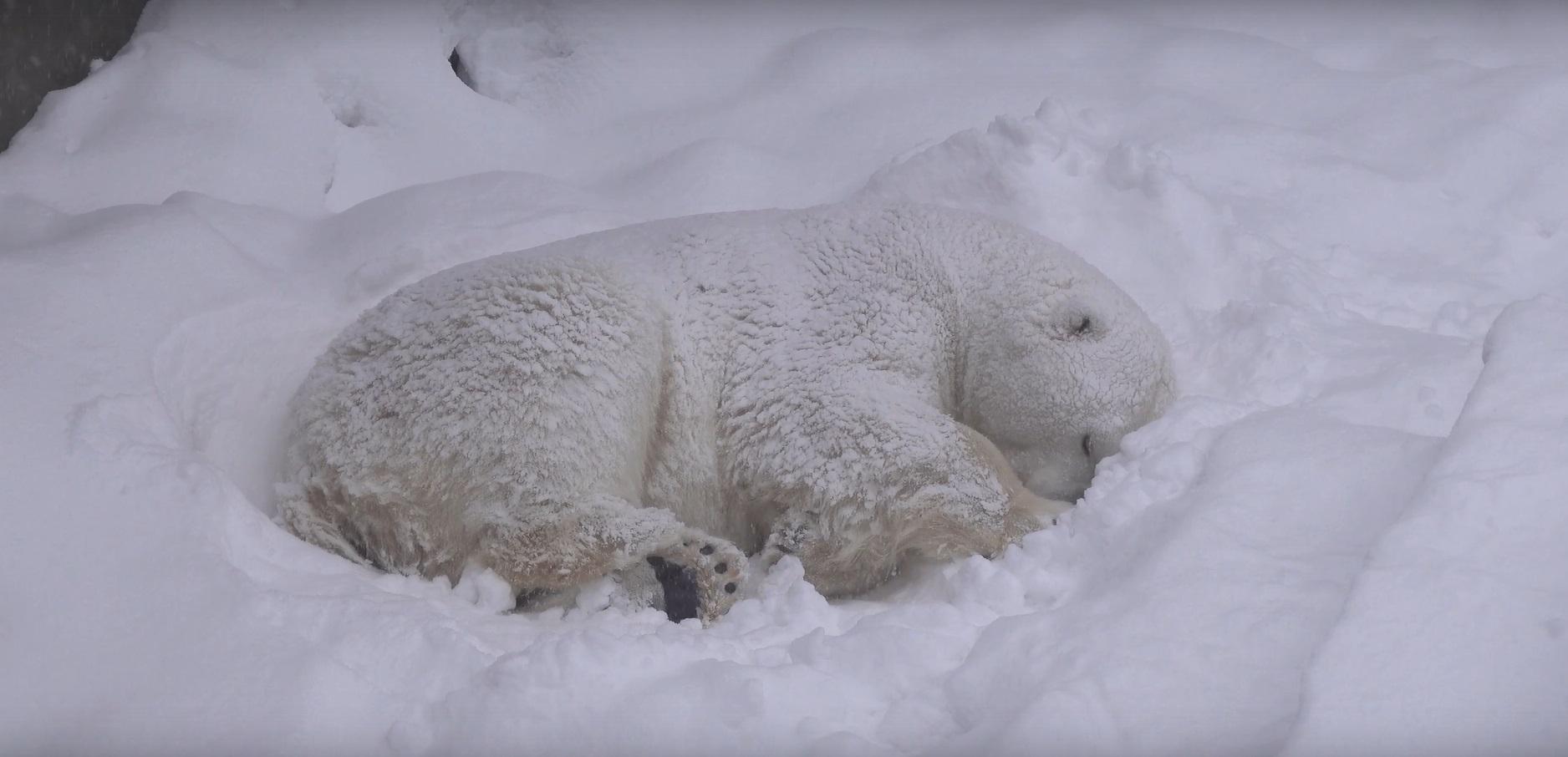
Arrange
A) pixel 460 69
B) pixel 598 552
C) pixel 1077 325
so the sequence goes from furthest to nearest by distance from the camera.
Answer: pixel 460 69 → pixel 1077 325 → pixel 598 552

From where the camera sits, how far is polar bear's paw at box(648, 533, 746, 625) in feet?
11.2

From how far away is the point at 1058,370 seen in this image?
Answer: 12.7 feet

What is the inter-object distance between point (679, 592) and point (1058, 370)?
54.4 inches

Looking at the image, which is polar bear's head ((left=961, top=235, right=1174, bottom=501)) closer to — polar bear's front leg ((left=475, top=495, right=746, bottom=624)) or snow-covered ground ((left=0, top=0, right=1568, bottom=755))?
snow-covered ground ((left=0, top=0, right=1568, bottom=755))

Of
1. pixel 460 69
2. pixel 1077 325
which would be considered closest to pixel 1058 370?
pixel 1077 325

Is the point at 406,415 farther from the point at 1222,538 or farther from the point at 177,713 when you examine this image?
the point at 1222,538

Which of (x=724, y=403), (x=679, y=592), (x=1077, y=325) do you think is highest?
(x=1077, y=325)

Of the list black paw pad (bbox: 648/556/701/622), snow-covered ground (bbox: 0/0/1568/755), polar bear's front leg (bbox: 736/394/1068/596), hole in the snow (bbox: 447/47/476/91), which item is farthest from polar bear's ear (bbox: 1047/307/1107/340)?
hole in the snow (bbox: 447/47/476/91)

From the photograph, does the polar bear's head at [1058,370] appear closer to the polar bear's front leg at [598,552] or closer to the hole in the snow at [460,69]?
the polar bear's front leg at [598,552]

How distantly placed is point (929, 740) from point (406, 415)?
5.92 feet

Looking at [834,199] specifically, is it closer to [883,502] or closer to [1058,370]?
[1058,370]

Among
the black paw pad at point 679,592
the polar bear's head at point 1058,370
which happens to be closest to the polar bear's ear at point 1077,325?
the polar bear's head at point 1058,370

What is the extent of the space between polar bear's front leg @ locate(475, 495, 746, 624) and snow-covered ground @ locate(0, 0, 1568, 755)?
91mm

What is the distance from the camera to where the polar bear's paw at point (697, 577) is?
342cm
